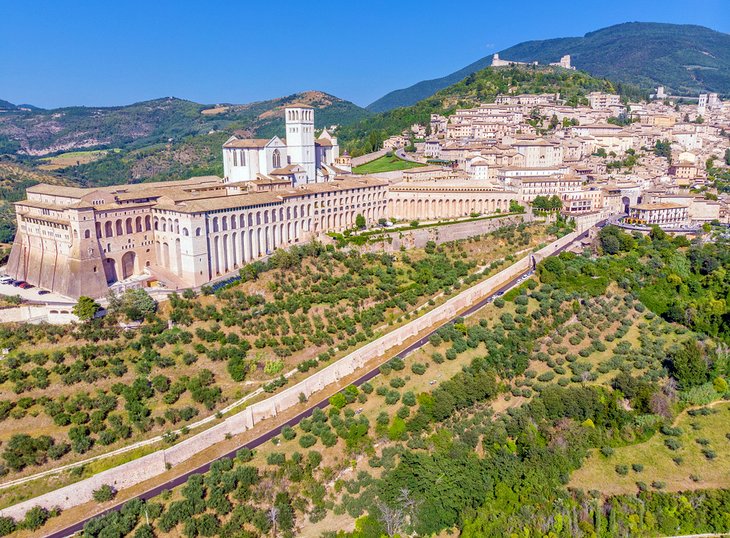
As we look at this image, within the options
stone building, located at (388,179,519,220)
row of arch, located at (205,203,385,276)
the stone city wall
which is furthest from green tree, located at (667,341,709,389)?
row of arch, located at (205,203,385,276)

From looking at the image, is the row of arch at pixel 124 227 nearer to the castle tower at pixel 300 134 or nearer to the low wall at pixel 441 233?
the castle tower at pixel 300 134

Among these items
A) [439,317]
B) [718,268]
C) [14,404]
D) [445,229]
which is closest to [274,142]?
[445,229]

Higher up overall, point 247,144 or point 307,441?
point 247,144

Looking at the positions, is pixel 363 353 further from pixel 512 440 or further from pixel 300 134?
pixel 300 134

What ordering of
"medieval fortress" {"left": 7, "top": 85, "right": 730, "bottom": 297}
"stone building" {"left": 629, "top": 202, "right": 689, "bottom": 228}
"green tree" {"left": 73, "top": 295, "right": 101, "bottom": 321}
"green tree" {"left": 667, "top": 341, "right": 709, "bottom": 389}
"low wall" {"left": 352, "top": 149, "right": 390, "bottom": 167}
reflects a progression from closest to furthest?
"green tree" {"left": 73, "top": 295, "right": 101, "bottom": 321}, "green tree" {"left": 667, "top": 341, "right": 709, "bottom": 389}, "medieval fortress" {"left": 7, "top": 85, "right": 730, "bottom": 297}, "stone building" {"left": 629, "top": 202, "right": 689, "bottom": 228}, "low wall" {"left": 352, "top": 149, "right": 390, "bottom": 167}

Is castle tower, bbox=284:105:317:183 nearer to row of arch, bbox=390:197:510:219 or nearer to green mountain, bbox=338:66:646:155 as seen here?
row of arch, bbox=390:197:510:219

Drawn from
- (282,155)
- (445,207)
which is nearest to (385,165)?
(445,207)
